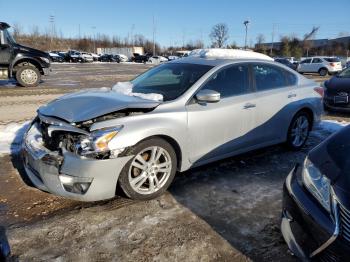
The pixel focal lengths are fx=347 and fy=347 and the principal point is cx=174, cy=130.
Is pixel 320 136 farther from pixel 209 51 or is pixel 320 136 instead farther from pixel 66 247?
pixel 66 247

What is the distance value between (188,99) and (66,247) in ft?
6.64

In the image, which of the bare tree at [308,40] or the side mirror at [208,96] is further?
the bare tree at [308,40]

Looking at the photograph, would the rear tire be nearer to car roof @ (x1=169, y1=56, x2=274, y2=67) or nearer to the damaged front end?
car roof @ (x1=169, y1=56, x2=274, y2=67)

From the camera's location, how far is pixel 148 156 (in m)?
3.67

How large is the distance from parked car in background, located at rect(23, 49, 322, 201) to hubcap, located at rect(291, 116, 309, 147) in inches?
3.4

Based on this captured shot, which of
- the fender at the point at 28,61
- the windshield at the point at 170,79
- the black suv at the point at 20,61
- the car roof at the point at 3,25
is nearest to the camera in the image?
the windshield at the point at 170,79

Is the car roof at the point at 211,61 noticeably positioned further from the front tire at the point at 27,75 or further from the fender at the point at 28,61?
the front tire at the point at 27,75

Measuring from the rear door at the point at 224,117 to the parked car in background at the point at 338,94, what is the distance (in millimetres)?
4896

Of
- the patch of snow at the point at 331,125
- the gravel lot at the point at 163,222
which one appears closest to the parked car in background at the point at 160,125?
the gravel lot at the point at 163,222

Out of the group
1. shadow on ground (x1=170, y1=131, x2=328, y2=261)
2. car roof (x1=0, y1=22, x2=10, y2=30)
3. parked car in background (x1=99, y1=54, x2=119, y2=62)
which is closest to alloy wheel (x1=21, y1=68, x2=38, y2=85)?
car roof (x1=0, y1=22, x2=10, y2=30)

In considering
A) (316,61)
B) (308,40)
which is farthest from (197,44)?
(316,61)

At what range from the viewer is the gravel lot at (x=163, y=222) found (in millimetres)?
2877

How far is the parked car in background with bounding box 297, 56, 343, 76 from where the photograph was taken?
2730cm

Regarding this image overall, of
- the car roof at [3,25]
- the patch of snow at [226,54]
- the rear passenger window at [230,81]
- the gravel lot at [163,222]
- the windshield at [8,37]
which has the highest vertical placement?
the car roof at [3,25]
